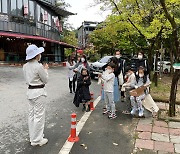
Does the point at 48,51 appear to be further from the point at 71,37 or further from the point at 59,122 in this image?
the point at 59,122

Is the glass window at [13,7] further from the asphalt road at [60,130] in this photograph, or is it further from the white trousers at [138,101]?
the white trousers at [138,101]

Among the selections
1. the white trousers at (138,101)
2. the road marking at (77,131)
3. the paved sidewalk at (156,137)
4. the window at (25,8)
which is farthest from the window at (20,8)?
the paved sidewalk at (156,137)

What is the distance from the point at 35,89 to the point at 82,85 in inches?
99.6

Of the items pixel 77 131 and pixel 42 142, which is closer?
pixel 42 142

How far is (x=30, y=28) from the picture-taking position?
23.3 meters

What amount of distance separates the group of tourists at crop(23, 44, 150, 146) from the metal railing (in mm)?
13676

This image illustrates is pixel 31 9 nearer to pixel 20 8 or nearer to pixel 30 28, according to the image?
pixel 20 8

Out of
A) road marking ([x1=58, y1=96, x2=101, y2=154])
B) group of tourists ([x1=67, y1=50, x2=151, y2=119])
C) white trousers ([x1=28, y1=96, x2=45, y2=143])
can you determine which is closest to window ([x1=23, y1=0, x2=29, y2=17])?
road marking ([x1=58, y1=96, x2=101, y2=154])

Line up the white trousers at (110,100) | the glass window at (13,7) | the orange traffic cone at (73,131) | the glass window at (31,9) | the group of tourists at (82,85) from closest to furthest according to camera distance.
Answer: the group of tourists at (82,85) → the orange traffic cone at (73,131) → the white trousers at (110,100) → the glass window at (13,7) → the glass window at (31,9)

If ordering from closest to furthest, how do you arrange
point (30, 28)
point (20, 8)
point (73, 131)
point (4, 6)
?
point (73, 131) → point (4, 6) → point (20, 8) → point (30, 28)

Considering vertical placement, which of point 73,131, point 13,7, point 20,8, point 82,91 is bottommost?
point 73,131

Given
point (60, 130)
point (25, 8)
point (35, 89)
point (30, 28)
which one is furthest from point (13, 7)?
point (35, 89)

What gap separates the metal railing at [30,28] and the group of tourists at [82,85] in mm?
13676

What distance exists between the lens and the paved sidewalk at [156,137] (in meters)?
4.11
